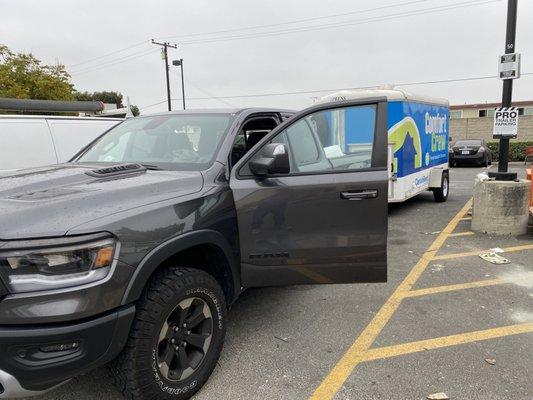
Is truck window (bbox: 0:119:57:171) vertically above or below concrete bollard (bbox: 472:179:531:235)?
above

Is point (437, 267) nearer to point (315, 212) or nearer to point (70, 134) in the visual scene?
point (315, 212)

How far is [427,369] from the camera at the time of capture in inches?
127

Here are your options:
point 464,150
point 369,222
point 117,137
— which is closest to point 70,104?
point 117,137

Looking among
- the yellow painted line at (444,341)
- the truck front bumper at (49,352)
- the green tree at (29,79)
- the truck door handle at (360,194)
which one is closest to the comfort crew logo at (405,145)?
the yellow painted line at (444,341)

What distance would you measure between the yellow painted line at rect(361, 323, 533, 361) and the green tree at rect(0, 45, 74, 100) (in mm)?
21684

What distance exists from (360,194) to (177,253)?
1407mm

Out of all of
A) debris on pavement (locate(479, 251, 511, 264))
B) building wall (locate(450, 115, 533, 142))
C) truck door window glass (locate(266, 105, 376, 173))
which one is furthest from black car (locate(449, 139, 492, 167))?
truck door window glass (locate(266, 105, 376, 173))

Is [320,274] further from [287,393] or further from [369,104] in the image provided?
[369,104]

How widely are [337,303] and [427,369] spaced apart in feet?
4.41

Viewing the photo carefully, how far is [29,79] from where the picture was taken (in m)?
21.3

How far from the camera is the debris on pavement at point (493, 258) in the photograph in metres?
5.66

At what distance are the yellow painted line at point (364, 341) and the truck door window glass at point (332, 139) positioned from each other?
1435 mm

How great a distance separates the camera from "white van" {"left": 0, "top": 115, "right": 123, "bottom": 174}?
5.86m

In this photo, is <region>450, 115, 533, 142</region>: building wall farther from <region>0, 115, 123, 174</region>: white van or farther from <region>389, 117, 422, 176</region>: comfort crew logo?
<region>0, 115, 123, 174</region>: white van
